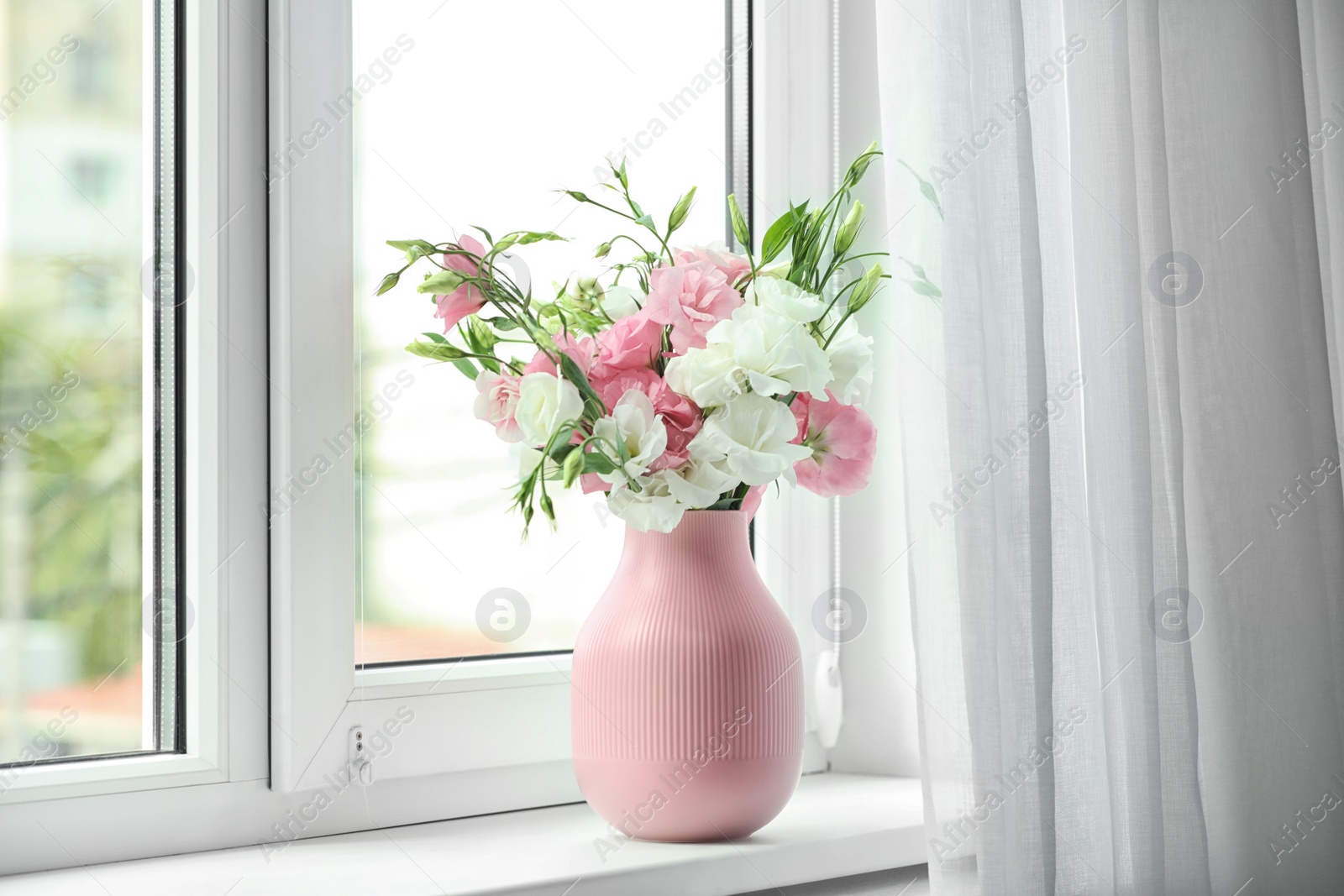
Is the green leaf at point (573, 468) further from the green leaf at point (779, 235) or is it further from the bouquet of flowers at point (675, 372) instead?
the green leaf at point (779, 235)

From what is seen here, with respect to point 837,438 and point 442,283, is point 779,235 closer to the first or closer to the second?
point 837,438

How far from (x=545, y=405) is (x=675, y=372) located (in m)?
0.10

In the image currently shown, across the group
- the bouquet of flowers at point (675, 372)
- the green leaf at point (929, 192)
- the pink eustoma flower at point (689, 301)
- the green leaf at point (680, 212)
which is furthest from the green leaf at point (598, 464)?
the green leaf at point (929, 192)

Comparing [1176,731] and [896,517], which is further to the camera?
[896,517]

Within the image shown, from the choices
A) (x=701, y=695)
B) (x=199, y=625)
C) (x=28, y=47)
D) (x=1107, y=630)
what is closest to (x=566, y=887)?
(x=701, y=695)

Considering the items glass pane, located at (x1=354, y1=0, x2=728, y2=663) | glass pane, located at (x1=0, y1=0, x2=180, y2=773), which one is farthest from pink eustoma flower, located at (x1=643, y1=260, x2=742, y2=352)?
glass pane, located at (x1=0, y1=0, x2=180, y2=773)

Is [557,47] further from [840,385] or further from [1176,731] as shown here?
[1176,731]

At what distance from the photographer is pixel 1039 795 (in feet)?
2.58

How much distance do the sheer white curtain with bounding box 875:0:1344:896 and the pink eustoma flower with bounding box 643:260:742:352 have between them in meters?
0.15

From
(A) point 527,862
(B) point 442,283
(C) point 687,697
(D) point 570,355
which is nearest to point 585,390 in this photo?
(D) point 570,355

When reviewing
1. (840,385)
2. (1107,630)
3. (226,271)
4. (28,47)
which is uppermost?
(28,47)

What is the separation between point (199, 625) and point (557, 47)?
0.66 metres

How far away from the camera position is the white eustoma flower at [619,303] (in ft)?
2.75

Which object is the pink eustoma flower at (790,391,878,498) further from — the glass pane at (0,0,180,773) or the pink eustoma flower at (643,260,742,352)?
the glass pane at (0,0,180,773)
